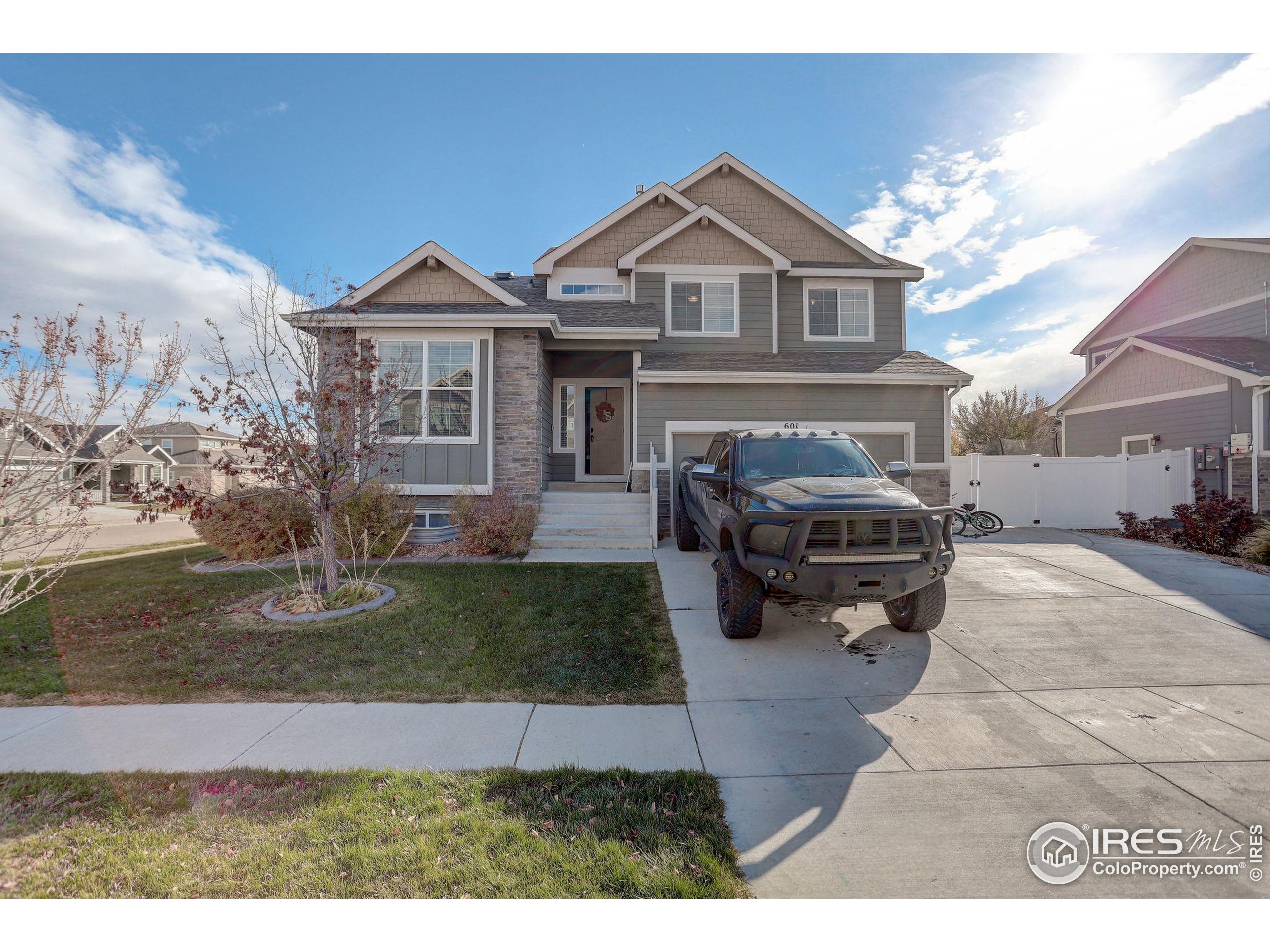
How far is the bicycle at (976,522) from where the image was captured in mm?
11564

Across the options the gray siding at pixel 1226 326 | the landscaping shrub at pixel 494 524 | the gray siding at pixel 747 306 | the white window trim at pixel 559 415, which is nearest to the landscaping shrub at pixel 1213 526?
the gray siding at pixel 747 306

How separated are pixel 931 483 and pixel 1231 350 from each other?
409 inches

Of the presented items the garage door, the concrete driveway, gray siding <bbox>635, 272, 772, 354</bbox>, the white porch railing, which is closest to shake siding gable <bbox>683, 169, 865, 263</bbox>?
gray siding <bbox>635, 272, 772, 354</bbox>

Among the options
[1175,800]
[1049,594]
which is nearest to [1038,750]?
[1175,800]

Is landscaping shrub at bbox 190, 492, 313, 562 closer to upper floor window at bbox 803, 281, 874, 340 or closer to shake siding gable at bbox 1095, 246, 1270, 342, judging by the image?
upper floor window at bbox 803, 281, 874, 340

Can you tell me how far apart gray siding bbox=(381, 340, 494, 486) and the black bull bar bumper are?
23.9ft

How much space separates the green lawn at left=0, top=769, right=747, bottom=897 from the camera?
90.9 inches

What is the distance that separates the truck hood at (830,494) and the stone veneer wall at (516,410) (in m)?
6.09

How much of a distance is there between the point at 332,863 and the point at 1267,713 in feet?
19.3

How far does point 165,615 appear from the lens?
6.29m

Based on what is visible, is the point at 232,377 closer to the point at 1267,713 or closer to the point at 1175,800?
the point at 1175,800

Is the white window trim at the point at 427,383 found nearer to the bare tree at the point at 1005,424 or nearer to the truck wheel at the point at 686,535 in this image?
the truck wheel at the point at 686,535

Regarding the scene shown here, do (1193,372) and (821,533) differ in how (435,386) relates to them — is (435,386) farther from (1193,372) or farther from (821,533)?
(1193,372)

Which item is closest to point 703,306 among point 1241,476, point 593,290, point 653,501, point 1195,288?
point 593,290
